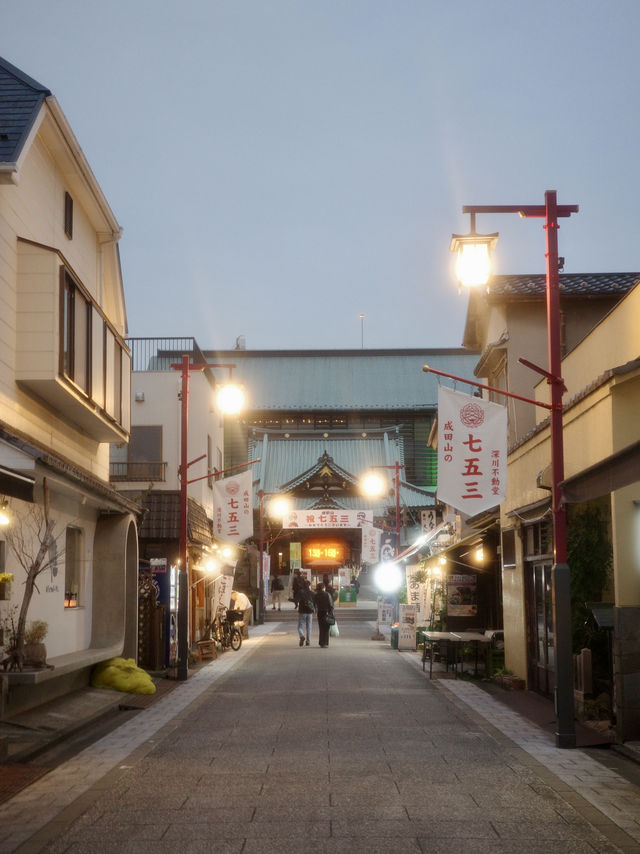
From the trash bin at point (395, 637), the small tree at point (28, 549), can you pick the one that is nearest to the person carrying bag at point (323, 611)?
the trash bin at point (395, 637)

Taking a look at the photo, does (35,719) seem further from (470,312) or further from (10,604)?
(470,312)

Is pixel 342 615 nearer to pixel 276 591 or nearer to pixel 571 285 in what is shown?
pixel 276 591

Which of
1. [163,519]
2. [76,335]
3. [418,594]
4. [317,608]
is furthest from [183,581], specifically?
[418,594]

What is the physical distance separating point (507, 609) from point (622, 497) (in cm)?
792

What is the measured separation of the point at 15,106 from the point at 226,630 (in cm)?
1852

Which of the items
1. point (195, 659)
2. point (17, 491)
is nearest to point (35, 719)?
point (17, 491)

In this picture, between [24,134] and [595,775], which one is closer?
[595,775]

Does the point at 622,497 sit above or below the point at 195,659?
above

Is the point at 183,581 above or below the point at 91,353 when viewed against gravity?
below

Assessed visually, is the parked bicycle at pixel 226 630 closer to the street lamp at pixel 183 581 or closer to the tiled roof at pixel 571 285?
the street lamp at pixel 183 581

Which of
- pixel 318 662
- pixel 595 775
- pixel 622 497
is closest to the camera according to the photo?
pixel 595 775

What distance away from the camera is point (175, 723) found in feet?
45.7

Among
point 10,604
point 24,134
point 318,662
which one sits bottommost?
point 318,662

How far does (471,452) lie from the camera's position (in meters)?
14.9
